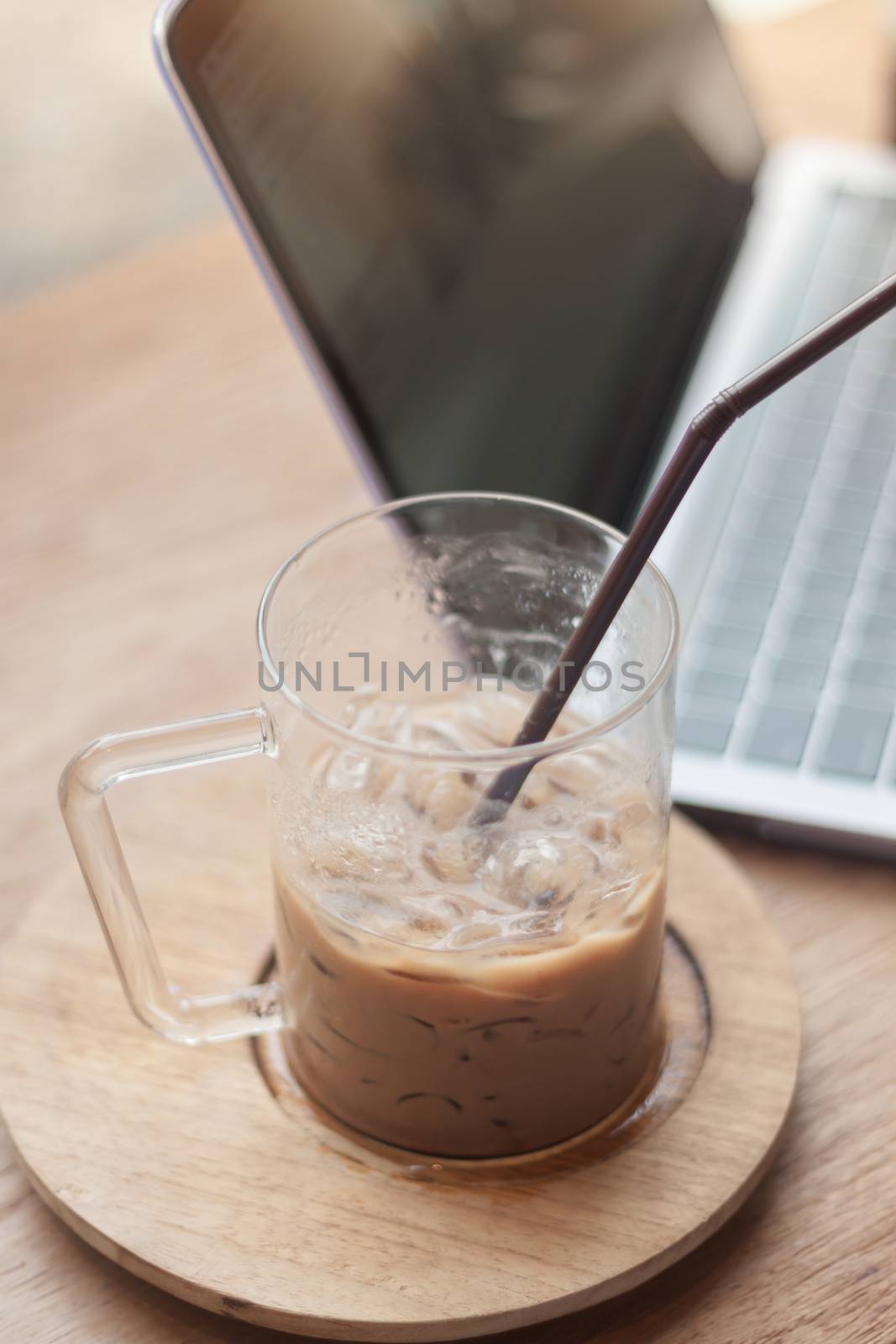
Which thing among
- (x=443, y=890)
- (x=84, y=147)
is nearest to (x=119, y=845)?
(x=443, y=890)

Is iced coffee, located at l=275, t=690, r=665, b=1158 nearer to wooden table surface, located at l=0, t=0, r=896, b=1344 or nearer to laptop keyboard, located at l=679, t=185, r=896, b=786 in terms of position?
wooden table surface, located at l=0, t=0, r=896, b=1344

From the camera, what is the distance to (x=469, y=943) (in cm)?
45

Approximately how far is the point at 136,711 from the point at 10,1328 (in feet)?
1.04

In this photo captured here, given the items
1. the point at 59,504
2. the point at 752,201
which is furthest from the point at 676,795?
the point at 752,201

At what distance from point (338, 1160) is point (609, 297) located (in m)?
0.53

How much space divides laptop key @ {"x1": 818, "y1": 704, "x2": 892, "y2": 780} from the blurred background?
1.79 metres

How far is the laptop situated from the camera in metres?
0.59

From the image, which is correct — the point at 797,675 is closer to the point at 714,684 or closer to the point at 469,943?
the point at 714,684

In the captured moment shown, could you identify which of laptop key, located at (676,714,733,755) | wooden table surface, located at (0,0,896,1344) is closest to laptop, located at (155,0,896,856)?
laptop key, located at (676,714,733,755)

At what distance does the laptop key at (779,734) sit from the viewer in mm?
646

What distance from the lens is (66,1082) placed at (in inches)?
20.4

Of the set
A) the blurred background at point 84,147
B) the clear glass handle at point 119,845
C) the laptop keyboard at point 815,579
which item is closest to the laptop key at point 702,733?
the laptop keyboard at point 815,579

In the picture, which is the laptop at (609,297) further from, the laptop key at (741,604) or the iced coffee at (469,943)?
the iced coffee at (469,943)

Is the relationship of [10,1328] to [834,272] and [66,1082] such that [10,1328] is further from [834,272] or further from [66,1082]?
[834,272]
